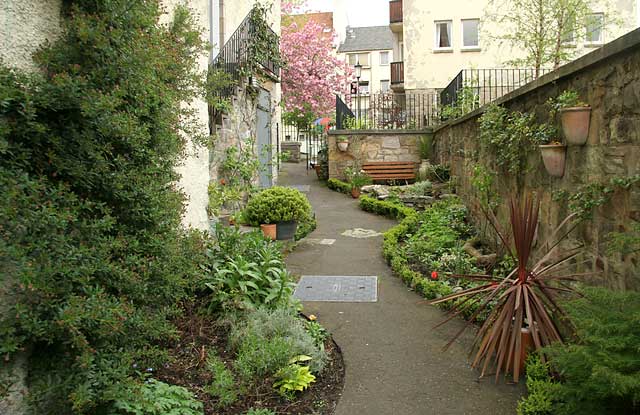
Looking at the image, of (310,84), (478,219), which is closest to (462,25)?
(310,84)

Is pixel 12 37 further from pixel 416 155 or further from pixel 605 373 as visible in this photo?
pixel 416 155

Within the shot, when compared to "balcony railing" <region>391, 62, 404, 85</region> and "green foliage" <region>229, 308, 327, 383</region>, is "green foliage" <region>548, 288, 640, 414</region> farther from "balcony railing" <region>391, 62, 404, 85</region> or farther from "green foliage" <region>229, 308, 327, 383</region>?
"balcony railing" <region>391, 62, 404, 85</region>

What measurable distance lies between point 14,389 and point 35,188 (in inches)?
37.9

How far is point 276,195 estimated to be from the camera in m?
8.51

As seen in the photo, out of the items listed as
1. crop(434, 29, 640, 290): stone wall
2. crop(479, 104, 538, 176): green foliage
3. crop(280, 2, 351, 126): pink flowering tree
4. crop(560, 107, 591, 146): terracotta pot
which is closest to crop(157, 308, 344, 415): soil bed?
crop(434, 29, 640, 290): stone wall

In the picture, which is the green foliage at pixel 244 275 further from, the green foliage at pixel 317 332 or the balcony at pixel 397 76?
the balcony at pixel 397 76

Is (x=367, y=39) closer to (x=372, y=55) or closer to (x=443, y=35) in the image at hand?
(x=372, y=55)

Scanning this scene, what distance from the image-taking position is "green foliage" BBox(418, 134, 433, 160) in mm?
15242

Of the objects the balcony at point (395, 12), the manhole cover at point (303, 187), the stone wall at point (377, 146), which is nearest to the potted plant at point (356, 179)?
the stone wall at point (377, 146)

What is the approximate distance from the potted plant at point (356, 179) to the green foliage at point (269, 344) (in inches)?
397

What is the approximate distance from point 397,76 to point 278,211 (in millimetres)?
17551

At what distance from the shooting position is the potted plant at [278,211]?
8.32 m

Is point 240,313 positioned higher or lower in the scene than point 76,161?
lower

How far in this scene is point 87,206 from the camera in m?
2.60
